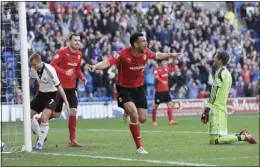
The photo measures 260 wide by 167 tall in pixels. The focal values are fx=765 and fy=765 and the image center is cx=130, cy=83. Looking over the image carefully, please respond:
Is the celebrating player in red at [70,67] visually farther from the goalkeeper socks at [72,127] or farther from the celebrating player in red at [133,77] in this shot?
the celebrating player in red at [133,77]

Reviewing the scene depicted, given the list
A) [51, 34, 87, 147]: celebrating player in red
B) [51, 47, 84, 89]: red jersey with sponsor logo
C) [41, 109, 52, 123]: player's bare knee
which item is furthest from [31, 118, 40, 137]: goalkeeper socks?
[51, 47, 84, 89]: red jersey with sponsor logo

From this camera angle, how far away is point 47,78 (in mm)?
16703

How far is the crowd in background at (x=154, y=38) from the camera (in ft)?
115

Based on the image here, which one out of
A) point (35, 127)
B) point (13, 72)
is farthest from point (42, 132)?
point (13, 72)

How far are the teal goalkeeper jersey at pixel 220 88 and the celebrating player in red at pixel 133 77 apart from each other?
7.71 ft

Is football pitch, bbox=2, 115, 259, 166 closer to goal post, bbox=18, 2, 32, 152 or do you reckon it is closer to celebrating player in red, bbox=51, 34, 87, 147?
goal post, bbox=18, 2, 32, 152

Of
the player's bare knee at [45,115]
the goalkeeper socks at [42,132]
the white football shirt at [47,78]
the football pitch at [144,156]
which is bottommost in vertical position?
the football pitch at [144,156]

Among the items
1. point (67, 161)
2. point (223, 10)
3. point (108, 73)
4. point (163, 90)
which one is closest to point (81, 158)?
point (67, 161)

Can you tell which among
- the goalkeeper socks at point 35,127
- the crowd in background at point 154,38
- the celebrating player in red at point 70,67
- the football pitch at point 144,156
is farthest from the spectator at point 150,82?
the goalkeeper socks at point 35,127

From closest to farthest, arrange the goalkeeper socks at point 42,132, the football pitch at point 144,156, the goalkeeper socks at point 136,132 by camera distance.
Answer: the football pitch at point 144,156
the goalkeeper socks at point 136,132
the goalkeeper socks at point 42,132

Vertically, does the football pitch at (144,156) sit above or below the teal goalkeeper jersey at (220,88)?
below

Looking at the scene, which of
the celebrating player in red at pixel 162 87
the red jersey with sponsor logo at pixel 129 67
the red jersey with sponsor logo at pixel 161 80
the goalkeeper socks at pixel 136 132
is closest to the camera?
the goalkeeper socks at pixel 136 132

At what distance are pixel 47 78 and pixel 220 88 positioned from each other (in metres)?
3.91

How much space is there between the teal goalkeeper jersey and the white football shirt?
3583mm
